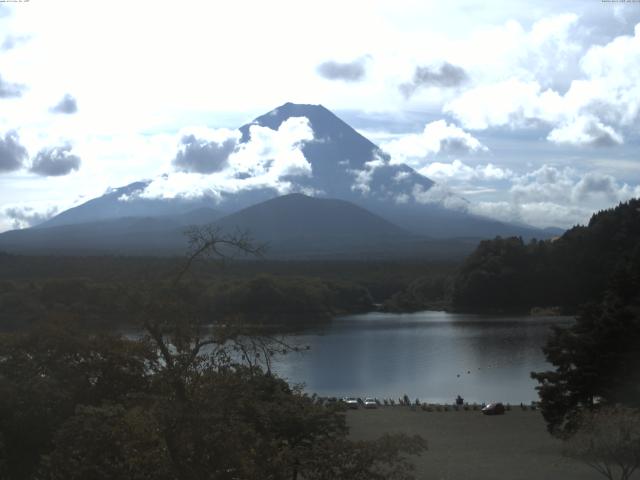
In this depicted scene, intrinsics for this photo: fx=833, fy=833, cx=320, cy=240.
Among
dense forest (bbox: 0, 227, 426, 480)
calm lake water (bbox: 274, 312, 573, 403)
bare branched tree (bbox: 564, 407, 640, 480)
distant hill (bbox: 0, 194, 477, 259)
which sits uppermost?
distant hill (bbox: 0, 194, 477, 259)

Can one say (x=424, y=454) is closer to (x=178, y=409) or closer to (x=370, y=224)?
(x=178, y=409)

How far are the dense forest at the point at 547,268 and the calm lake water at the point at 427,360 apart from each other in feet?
22.7

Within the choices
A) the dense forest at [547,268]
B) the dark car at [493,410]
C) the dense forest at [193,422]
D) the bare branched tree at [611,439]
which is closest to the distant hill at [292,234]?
the dense forest at [547,268]

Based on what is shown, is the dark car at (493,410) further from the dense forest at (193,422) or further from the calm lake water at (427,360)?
the dense forest at (193,422)

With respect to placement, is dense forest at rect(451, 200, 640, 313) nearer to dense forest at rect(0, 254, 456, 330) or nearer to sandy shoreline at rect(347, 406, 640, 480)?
dense forest at rect(0, 254, 456, 330)

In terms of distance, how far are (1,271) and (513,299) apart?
35.7m

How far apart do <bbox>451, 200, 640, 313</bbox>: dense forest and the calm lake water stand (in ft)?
22.7

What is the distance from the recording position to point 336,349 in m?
35.5

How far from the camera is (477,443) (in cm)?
1595

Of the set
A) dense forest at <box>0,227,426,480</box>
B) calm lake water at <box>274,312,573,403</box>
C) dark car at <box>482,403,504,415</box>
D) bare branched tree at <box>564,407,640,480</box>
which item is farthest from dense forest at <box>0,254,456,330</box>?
dark car at <box>482,403,504,415</box>

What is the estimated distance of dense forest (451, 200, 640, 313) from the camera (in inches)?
2004

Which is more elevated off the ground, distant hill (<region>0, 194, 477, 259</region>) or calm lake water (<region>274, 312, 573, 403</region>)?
distant hill (<region>0, 194, 477, 259</region>)

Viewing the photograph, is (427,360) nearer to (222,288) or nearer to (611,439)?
(222,288)

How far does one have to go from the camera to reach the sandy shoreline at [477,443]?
1300 cm
